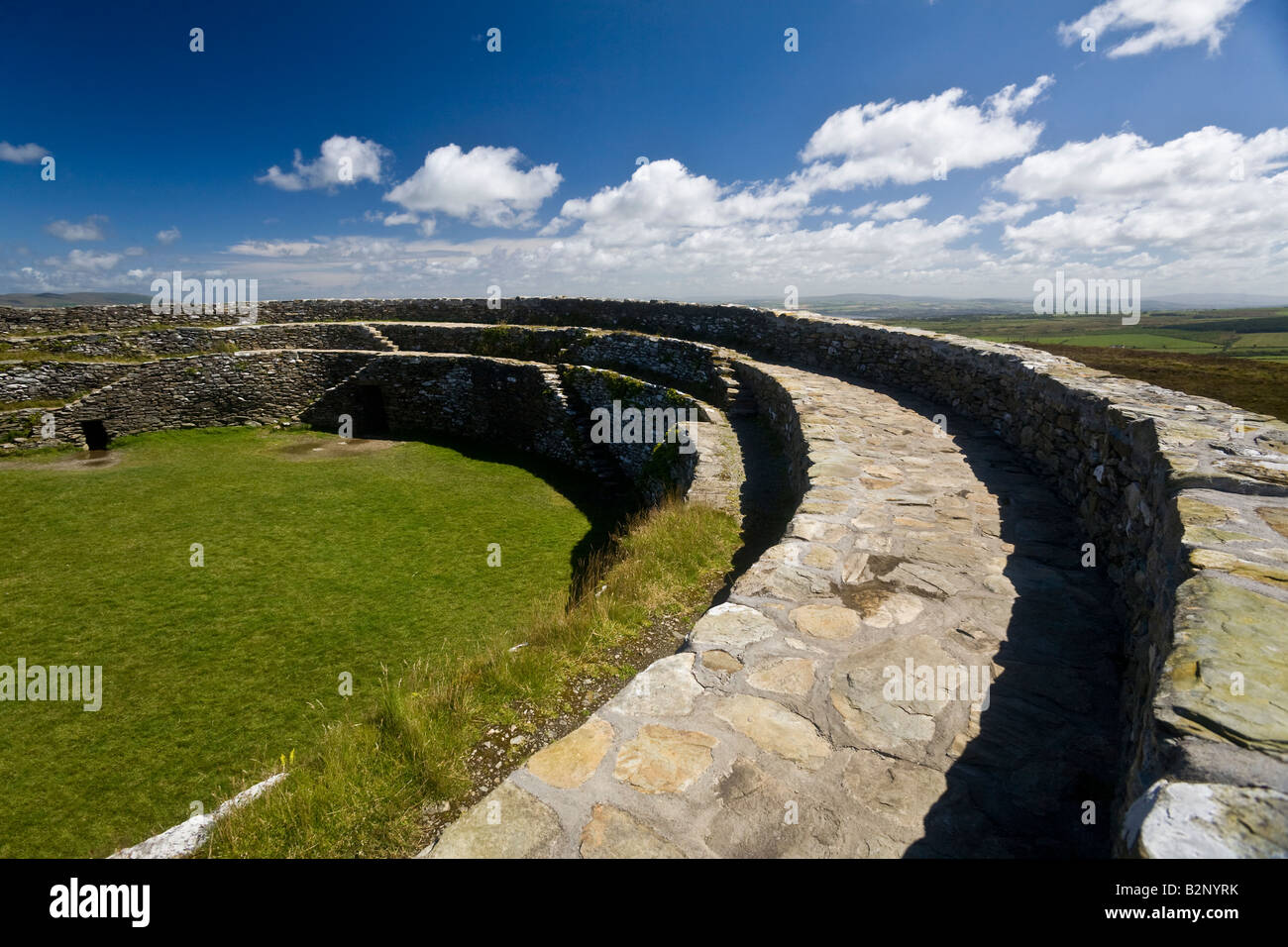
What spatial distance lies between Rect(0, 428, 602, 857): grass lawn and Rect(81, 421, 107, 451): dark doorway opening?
4.72 ft

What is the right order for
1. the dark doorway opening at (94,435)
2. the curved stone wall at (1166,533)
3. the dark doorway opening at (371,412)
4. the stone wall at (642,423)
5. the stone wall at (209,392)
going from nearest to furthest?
the curved stone wall at (1166,533) → the stone wall at (642,423) → the dark doorway opening at (94,435) → the stone wall at (209,392) → the dark doorway opening at (371,412)

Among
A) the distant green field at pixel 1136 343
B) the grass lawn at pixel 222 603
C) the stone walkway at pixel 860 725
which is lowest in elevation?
the grass lawn at pixel 222 603

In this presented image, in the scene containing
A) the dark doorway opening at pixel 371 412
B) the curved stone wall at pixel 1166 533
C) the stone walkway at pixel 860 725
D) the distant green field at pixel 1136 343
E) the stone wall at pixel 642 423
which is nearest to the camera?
the curved stone wall at pixel 1166 533

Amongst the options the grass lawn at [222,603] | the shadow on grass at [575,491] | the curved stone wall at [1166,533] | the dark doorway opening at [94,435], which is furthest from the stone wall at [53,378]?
the curved stone wall at [1166,533]

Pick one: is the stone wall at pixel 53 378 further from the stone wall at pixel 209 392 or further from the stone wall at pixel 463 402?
the stone wall at pixel 463 402

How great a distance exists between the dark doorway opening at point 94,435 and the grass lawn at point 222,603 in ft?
4.72

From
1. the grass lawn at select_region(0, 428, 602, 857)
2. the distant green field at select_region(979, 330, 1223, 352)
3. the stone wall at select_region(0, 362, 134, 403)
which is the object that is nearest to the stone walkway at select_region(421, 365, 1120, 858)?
the grass lawn at select_region(0, 428, 602, 857)

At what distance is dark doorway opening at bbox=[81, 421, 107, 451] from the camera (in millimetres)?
14758

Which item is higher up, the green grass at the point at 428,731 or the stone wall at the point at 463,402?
the stone wall at the point at 463,402

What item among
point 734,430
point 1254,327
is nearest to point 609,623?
point 734,430

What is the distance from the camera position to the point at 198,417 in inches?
642

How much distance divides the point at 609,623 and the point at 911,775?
245cm

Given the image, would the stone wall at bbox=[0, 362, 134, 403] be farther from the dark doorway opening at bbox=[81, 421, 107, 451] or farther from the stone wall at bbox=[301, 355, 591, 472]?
the stone wall at bbox=[301, 355, 591, 472]

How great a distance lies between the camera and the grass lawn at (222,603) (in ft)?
16.1
